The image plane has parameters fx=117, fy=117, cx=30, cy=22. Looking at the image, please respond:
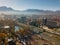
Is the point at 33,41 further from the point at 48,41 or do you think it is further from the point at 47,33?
the point at 47,33

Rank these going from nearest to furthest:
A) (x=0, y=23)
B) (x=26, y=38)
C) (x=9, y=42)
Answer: (x=9, y=42) < (x=26, y=38) < (x=0, y=23)

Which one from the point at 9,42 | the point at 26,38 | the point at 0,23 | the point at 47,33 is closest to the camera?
the point at 9,42

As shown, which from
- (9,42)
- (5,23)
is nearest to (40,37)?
(9,42)

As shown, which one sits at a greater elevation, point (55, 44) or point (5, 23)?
point (5, 23)

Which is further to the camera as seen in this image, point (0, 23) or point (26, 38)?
point (0, 23)

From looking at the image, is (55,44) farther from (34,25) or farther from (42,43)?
(34,25)

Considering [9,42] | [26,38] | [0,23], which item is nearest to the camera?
[9,42]

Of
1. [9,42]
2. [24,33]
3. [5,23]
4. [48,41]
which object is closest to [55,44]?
[48,41]

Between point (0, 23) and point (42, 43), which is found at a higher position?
point (0, 23)

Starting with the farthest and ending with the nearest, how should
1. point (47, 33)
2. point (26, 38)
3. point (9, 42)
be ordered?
point (47, 33), point (26, 38), point (9, 42)
